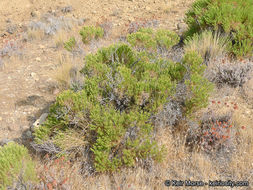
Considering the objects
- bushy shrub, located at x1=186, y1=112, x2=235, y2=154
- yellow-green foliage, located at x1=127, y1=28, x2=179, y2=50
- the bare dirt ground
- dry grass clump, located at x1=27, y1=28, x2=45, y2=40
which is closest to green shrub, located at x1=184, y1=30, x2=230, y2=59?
yellow-green foliage, located at x1=127, y1=28, x2=179, y2=50

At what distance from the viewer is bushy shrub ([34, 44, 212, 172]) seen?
2.83 meters

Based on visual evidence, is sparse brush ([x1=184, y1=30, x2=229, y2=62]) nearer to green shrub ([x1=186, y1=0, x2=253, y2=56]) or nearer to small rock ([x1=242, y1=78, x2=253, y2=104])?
green shrub ([x1=186, y1=0, x2=253, y2=56])

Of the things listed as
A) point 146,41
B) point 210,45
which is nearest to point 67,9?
point 146,41

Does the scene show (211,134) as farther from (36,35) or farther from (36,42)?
(36,35)

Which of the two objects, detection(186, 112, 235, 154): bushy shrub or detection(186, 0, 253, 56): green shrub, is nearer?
detection(186, 112, 235, 154): bushy shrub

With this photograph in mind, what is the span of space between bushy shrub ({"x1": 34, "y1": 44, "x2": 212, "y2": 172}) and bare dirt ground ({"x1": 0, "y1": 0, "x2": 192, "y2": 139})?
51.8 inches

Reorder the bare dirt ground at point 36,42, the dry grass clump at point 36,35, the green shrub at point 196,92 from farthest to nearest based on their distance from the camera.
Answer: the dry grass clump at point 36,35, the bare dirt ground at point 36,42, the green shrub at point 196,92

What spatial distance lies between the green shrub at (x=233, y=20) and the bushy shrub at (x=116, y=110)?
1.72m

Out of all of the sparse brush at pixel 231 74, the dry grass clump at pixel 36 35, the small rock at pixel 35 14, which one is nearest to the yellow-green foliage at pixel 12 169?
the sparse brush at pixel 231 74

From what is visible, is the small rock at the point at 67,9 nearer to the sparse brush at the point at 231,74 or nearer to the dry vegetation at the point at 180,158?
the sparse brush at the point at 231,74

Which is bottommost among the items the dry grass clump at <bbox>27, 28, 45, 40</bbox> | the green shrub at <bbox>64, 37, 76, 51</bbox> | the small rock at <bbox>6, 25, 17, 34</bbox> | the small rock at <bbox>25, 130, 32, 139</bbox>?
the small rock at <bbox>25, 130, 32, 139</bbox>

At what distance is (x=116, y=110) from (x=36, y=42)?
5741 millimetres

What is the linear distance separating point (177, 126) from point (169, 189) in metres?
0.93

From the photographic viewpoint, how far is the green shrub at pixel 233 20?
465cm
